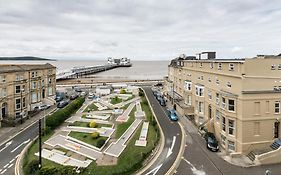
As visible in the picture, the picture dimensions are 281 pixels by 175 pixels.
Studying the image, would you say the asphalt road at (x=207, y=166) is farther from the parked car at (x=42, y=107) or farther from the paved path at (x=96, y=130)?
the parked car at (x=42, y=107)

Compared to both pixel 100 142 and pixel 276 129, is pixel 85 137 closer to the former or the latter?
pixel 100 142

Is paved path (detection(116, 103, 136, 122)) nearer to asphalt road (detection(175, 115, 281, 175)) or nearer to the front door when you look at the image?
asphalt road (detection(175, 115, 281, 175))

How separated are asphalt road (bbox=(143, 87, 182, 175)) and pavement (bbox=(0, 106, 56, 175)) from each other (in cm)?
1603

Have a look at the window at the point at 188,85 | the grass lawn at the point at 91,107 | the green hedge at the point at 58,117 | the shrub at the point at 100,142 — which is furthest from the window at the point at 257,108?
the grass lawn at the point at 91,107

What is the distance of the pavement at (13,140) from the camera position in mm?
29453

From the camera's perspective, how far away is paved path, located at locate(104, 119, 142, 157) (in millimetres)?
30550

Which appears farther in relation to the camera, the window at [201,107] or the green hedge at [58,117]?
the window at [201,107]

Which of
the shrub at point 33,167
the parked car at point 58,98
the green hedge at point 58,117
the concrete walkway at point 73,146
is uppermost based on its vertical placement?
the parked car at point 58,98

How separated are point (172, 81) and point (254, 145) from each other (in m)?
35.7

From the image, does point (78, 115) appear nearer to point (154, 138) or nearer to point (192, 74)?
point (154, 138)

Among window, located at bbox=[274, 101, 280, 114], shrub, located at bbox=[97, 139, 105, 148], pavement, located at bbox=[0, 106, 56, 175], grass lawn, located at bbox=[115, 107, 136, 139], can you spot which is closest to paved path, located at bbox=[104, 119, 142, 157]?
grass lawn, located at bbox=[115, 107, 136, 139]

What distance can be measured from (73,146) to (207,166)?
17.2 m

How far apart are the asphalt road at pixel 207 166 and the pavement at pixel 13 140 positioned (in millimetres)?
19601

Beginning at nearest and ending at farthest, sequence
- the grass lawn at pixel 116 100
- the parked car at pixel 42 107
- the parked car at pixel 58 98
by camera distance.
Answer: the parked car at pixel 42 107 < the grass lawn at pixel 116 100 < the parked car at pixel 58 98
